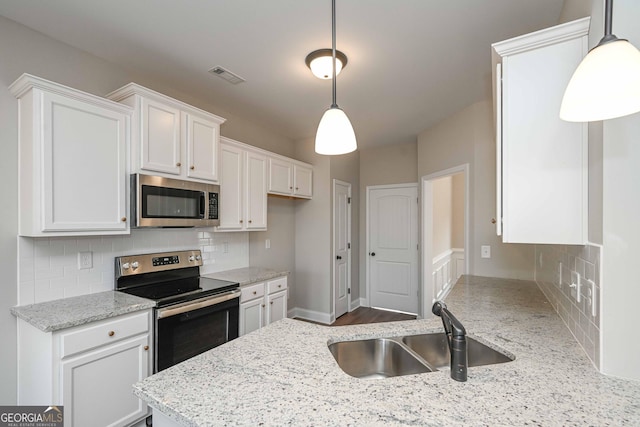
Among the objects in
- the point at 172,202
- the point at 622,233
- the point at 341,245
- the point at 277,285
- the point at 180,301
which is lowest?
the point at 277,285

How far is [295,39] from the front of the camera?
196cm

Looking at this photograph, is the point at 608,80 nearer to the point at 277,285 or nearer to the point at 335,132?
the point at 335,132

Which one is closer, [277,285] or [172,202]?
[172,202]

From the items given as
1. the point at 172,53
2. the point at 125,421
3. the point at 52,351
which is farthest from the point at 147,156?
the point at 125,421

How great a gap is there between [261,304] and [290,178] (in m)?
1.57

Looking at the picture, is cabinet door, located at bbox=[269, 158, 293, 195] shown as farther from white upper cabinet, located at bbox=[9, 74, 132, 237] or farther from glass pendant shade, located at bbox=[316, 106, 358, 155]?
glass pendant shade, located at bbox=[316, 106, 358, 155]

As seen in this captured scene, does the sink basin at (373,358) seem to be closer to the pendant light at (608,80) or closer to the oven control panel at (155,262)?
→ the pendant light at (608,80)

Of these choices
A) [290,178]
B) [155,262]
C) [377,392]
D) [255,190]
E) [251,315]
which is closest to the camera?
[377,392]

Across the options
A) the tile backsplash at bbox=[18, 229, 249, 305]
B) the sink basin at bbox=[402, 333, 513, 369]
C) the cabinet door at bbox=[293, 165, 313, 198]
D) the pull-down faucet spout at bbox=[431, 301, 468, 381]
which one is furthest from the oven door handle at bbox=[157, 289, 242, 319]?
the pull-down faucet spout at bbox=[431, 301, 468, 381]

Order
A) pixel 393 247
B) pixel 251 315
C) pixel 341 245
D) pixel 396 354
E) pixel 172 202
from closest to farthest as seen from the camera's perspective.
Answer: pixel 396 354
pixel 172 202
pixel 251 315
pixel 341 245
pixel 393 247

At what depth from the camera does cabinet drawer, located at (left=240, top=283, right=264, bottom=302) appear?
2678mm

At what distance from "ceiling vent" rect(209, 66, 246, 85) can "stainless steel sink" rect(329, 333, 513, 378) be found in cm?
218

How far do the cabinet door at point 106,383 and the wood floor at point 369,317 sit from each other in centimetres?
264

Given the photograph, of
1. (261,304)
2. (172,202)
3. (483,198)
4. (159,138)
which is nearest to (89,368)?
(172,202)
